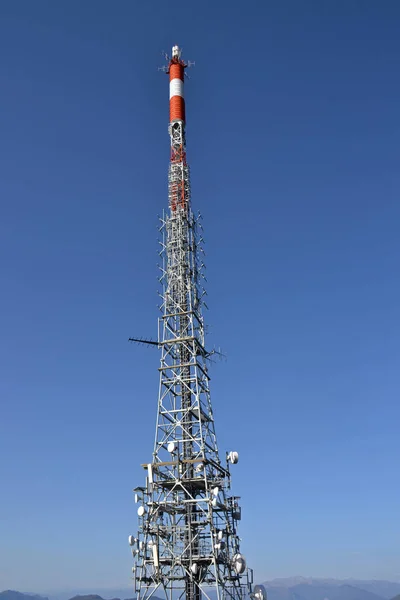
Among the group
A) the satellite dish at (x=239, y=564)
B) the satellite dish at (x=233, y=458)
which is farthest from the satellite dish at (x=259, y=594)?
the satellite dish at (x=233, y=458)

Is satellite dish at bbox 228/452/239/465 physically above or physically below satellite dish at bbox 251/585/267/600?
above

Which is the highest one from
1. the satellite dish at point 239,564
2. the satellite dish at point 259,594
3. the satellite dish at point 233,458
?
the satellite dish at point 233,458

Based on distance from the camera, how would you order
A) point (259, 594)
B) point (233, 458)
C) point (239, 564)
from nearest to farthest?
point (239, 564)
point (259, 594)
point (233, 458)

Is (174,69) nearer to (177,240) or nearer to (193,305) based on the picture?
(177,240)

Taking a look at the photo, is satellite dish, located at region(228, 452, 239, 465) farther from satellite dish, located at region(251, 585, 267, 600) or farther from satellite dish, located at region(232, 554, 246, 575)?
satellite dish, located at region(251, 585, 267, 600)

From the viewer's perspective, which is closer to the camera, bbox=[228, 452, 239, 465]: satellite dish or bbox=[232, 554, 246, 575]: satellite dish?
bbox=[232, 554, 246, 575]: satellite dish

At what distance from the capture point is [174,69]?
67.8 meters

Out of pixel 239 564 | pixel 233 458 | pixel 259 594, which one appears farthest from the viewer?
pixel 233 458

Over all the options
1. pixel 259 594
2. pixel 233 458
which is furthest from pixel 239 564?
pixel 233 458

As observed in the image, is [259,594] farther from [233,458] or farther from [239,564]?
[233,458]

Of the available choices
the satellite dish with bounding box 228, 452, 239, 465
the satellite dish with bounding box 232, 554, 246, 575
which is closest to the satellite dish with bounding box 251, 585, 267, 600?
the satellite dish with bounding box 232, 554, 246, 575

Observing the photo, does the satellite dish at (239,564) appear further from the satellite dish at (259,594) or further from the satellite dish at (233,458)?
the satellite dish at (233,458)

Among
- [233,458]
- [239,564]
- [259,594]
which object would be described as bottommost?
[259,594]

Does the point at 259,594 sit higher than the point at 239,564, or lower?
lower
